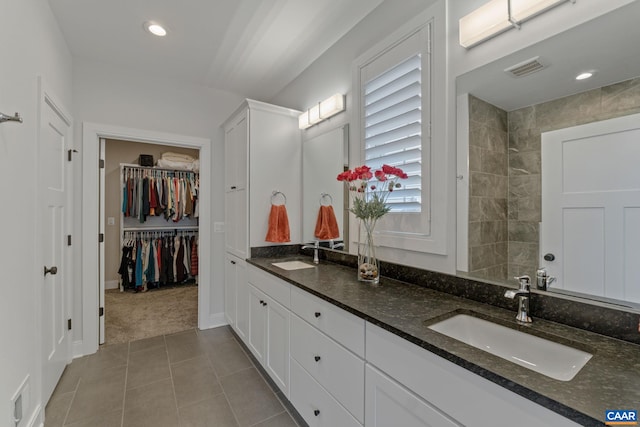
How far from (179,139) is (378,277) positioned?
2582 mm

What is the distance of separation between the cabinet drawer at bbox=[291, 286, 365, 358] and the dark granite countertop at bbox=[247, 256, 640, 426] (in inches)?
2.0

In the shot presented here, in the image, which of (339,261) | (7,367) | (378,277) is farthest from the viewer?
(339,261)

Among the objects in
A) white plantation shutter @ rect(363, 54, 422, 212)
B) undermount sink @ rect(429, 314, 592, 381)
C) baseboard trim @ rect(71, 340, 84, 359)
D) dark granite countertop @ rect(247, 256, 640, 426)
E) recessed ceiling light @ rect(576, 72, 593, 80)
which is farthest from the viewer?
baseboard trim @ rect(71, 340, 84, 359)

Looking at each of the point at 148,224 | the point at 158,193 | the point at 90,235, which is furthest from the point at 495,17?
the point at 148,224

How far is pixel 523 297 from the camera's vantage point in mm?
1098

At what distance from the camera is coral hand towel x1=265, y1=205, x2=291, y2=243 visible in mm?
2604

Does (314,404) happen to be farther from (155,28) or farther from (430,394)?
(155,28)

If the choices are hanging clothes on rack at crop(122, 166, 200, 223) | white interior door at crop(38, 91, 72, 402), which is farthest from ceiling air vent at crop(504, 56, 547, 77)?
hanging clothes on rack at crop(122, 166, 200, 223)

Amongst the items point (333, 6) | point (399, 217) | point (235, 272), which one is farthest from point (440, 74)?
point (235, 272)

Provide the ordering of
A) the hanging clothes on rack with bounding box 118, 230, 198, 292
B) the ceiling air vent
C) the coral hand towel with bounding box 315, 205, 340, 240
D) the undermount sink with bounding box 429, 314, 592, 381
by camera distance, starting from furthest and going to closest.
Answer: the hanging clothes on rack with bounding box 118, 230, 198, 292
the coral hand towel with bounding box 315, 205, 340, 240
the ceiling air vent
the undermount sink with bounding box 429, 314, 592, 381

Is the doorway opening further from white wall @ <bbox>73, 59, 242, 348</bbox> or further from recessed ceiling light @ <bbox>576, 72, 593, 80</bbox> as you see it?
recessed ceiling light @ <bbox>576, 72, 593, 80</bbox>

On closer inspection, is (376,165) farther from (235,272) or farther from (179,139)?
(179,139)

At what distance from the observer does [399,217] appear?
1751mm

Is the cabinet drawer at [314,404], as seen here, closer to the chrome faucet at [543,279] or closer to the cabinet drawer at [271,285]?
the cabinet drawer at [271,285]
